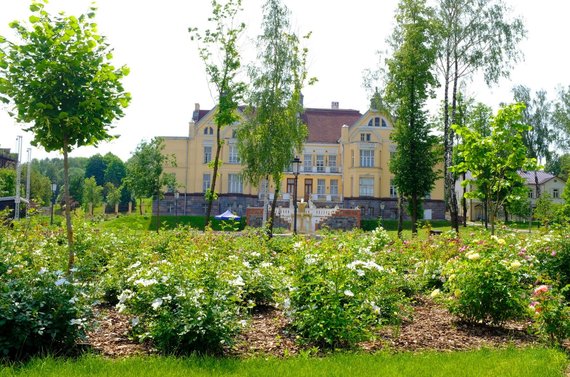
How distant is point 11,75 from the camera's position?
8266 mm

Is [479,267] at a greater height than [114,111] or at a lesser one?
lesser

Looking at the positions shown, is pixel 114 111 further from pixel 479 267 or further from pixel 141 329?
pixel 479 267

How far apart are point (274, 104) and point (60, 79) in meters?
19.1

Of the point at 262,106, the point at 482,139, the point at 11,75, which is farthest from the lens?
the point at 262,106

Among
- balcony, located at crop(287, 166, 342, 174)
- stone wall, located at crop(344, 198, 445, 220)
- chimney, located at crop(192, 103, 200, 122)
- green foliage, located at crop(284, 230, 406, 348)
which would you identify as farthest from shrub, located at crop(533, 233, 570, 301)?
chimney, located at crop(192, 103, 200, 122)

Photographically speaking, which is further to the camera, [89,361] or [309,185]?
[309,185]

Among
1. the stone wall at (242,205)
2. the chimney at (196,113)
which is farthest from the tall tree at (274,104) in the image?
the chimney at (196,113)

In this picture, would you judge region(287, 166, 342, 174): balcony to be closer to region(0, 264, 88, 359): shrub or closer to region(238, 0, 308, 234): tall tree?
region(238, 0, 308, 234): tall tree

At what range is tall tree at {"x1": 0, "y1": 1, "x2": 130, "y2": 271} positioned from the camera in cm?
823

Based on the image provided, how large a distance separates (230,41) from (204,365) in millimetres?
18127

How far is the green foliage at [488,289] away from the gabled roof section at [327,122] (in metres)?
47.7

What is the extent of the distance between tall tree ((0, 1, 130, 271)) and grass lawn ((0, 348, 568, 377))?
3.88 meters

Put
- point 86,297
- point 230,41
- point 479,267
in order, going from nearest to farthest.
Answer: point 86,297 < point 479,267 < point 230,41

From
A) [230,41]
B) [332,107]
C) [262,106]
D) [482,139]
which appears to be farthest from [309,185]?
[482,139]
